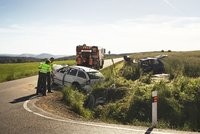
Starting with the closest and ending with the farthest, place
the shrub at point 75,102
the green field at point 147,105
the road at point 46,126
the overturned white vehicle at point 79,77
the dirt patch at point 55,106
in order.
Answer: the road at point 46,126 → the dirt patch at point 55,106 → the green field at point 147,105 → the shrub at point 75,102 → the overturned white vehicle at point 79,77

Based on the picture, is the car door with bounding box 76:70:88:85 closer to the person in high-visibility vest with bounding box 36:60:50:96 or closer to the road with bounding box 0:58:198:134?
the person in high-visibility vest with bounding box 36:60:50:96

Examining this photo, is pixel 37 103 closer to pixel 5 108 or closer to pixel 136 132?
pixel 5 108

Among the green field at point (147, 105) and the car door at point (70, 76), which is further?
the car door at point (70, 76)

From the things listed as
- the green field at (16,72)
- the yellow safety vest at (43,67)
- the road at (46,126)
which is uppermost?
the yellow safety vest at (43,67)

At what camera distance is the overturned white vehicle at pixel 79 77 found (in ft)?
61.0

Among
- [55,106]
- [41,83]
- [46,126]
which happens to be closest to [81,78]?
[41,83]

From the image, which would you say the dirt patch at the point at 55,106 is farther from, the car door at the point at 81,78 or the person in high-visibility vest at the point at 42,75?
the car door at the point at 81,78

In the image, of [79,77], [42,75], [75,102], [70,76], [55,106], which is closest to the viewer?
[55,106]

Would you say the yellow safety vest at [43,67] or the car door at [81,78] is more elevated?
the yellow safety vest at [43,67]

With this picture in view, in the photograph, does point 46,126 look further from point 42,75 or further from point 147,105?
point 42,75

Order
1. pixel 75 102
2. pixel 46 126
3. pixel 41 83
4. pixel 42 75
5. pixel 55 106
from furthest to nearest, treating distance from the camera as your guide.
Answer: pixel 42 75
pixel 41 83
pixel 75 102
pixel 55 106
pixel 46 126

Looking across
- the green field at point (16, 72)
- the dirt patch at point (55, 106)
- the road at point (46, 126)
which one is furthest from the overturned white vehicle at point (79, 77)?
the green field at point (16, 72)

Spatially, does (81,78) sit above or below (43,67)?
below

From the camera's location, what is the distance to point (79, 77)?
1894cm
